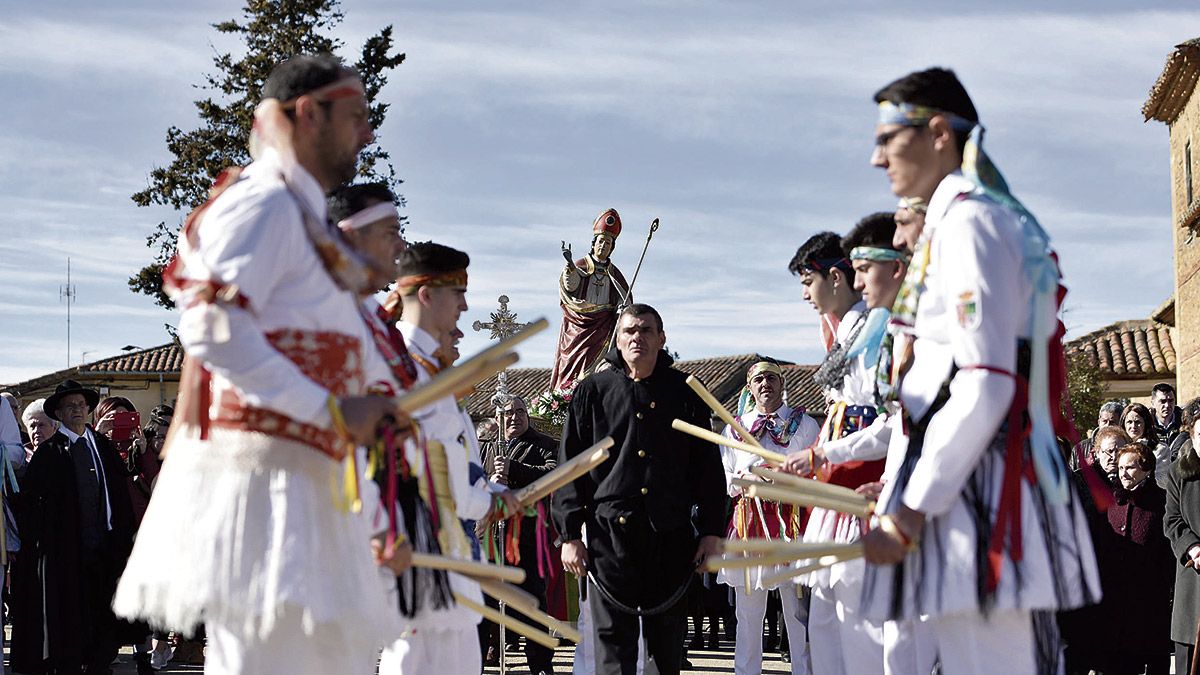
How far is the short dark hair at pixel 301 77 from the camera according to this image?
12.8 ft

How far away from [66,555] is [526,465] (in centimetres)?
323

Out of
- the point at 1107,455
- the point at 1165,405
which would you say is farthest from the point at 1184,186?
the point at 1107,455

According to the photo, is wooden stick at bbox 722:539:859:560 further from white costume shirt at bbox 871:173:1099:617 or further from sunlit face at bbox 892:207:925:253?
sunlit face at bbox 892:207:925:253

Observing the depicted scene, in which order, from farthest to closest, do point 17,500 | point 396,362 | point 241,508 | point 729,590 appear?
point 729,590
point 17,500
point 396,362
point 241,508

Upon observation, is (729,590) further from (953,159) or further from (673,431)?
(953,159)

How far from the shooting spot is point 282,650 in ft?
12.0

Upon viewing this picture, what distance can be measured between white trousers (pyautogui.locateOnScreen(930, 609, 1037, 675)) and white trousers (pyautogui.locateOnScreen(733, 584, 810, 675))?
5342 millimetres

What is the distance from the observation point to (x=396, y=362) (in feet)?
15.2

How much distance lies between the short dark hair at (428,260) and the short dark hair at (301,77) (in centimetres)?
193

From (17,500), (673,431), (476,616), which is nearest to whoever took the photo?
(476,616)

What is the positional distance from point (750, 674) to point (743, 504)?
1034 mm

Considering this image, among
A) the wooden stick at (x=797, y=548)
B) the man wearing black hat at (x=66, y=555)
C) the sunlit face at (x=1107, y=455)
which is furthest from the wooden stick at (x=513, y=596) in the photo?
the sunlit face at (x=1107, y=455)

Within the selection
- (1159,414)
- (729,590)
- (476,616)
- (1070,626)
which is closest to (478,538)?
(476,616)

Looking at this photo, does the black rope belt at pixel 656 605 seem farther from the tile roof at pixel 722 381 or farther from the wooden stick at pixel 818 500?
the tile roof at pixel 722 381
